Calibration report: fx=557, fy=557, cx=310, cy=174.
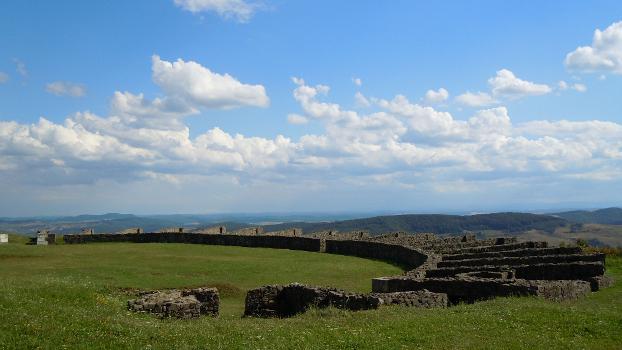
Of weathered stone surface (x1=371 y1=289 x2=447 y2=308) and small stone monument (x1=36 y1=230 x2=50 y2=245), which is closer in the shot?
weathered stone surface (x1=371 y1=289 x2=447 y2=308)

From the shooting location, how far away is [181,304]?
1606cm

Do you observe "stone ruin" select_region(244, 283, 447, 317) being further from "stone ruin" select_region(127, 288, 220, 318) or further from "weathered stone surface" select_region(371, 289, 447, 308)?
"stone ruin" select_region(127, 288, 220, 318)

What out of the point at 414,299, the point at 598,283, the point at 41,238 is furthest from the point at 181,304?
the point at 41,238

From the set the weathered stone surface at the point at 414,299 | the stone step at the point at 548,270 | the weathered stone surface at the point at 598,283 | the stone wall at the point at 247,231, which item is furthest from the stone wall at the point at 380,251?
the weathered stone surface at the point at 414,299

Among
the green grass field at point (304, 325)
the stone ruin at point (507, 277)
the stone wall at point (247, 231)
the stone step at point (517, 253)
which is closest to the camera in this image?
the green grass field at point (304, 325)

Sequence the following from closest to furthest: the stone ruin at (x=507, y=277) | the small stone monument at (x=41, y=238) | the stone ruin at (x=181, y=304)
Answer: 1. the stone ruin at (x=181, y=304)
2. the stone ruin at (x=507, y=277)
3. the small stone monument at (x=41, y=238)

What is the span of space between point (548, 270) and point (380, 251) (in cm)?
1617

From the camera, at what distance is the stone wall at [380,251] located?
34.8m

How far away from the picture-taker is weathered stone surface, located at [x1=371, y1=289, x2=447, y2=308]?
668 inches

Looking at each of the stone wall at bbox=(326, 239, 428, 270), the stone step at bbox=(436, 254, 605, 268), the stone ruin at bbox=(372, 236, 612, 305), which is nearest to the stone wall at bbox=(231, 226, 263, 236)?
the stone wall at bbox=(326, 239, 428, 270)

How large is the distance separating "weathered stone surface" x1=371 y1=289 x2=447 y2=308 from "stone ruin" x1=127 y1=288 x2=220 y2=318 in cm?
507

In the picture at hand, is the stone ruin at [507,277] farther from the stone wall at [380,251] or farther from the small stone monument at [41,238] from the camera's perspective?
the small stone monument at [41,238]

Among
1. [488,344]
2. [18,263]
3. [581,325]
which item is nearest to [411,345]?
[488,344]

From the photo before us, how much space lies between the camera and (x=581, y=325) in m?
13.5
